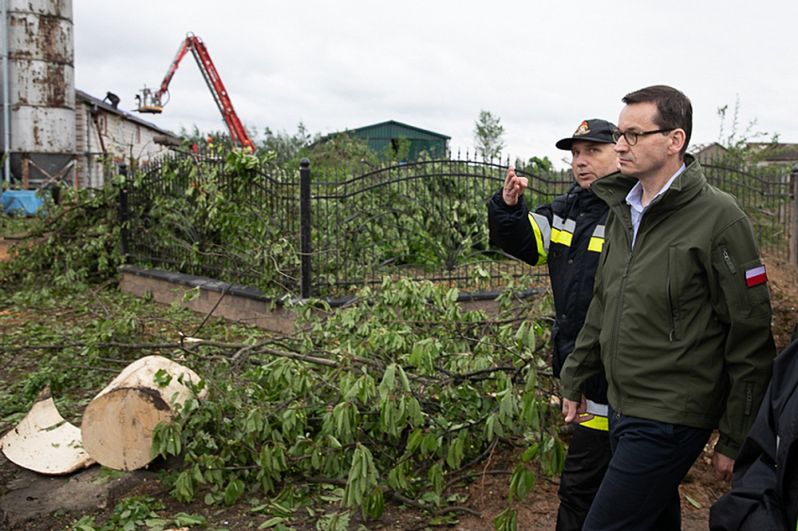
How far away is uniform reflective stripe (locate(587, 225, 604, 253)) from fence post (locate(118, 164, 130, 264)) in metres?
8.41

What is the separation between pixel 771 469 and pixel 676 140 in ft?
3.14

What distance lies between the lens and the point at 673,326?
2131 millimetres

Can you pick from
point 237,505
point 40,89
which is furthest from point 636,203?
point 40,89

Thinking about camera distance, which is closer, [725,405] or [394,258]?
[725,405]

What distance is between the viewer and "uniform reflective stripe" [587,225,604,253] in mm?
2705

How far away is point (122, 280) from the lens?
10.1 m

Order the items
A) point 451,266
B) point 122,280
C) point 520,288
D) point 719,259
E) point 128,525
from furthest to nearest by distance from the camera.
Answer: point 122,280 < point 451,266 < point 520,288 < point 128,525 < point 719,259

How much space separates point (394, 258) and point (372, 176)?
0.93m

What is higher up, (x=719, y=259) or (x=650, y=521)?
(x=719, y=259)

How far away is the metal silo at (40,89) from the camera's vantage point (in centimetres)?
1934

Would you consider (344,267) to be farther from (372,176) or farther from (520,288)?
(520,288)

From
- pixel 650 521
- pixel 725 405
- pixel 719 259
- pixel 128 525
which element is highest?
pixel 719 259

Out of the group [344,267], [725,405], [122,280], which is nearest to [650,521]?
[725,405]

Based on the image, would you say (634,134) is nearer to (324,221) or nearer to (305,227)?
(305,227)
